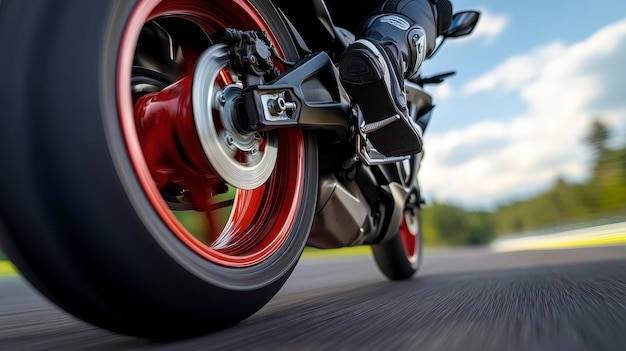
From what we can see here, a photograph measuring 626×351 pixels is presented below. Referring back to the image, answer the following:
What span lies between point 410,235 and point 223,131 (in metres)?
2.57

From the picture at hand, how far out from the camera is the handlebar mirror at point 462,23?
274cm

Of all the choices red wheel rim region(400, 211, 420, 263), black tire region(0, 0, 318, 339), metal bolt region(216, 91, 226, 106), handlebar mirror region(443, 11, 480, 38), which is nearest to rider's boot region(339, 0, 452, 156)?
metal bolt region(216, 91, 226, 106)

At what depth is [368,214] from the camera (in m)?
2.50

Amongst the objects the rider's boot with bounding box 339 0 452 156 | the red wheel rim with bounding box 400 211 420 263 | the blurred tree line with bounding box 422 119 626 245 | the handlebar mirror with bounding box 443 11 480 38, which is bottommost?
the red wheel rim with bounding box 400 211 420 263

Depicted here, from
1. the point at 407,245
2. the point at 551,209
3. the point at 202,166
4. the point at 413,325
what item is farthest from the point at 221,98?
the point at 551,209

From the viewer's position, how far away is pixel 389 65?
1794mm

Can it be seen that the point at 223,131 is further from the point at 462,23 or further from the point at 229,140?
the point at 462,23

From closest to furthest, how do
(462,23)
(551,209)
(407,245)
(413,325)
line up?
(413,325), (462,23), (407,245), (551,209)

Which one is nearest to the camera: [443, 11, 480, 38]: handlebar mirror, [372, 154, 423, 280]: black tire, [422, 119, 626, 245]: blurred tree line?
[443, 11, 480, 38]: handlebar mirror

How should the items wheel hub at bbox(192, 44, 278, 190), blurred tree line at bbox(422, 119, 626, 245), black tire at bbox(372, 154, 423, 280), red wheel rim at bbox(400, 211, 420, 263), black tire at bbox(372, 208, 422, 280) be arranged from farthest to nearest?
blurred tree line at bbox(422, 119, 626, 245)
red wheel rim at bbox(400, 211, 420, 263)
black tire at bbox(372, 208, 422, 280)
black tire at bbox(372, 154, 423, 280)
wheel hub at bbox(192, 44, 278, 190)

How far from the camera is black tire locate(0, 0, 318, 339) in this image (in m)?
1.05

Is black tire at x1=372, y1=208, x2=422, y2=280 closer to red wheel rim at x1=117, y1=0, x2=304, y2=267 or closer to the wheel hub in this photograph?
red wheel rim at x1=117, y1=0, x2=304, y2=267

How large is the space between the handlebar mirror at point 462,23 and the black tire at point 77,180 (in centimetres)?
191

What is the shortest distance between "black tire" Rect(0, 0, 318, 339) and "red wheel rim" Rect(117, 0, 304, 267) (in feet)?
0.14
